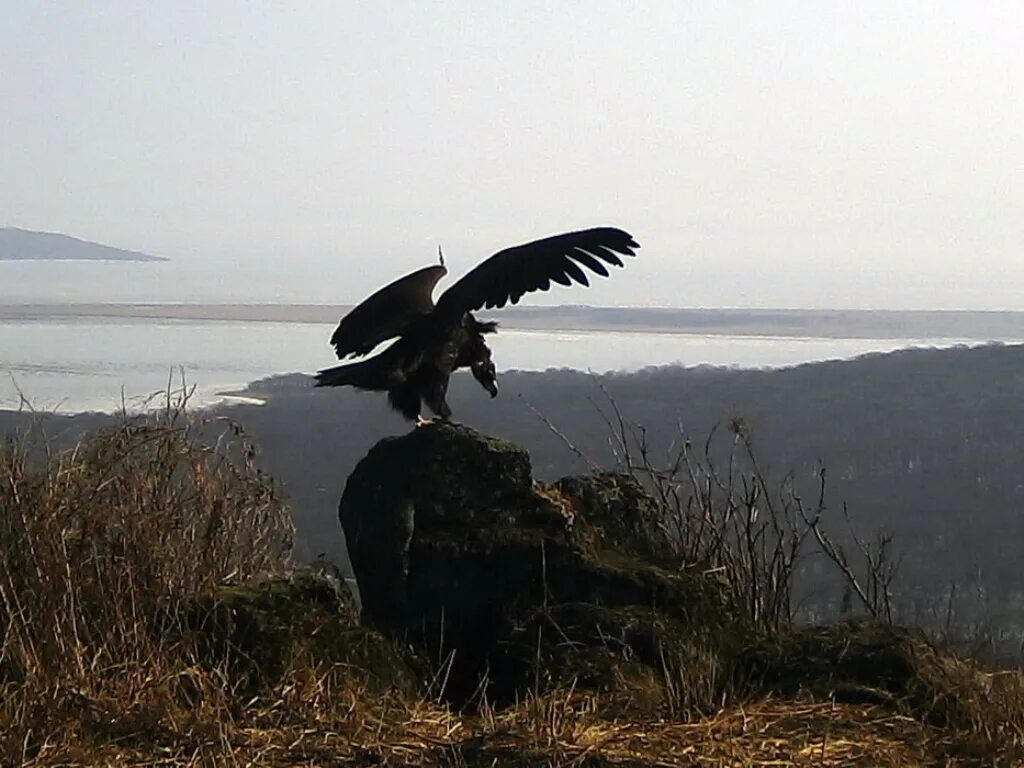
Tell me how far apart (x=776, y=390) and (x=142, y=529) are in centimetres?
1378

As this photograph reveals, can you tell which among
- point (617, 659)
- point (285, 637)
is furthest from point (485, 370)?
point (285, 637)

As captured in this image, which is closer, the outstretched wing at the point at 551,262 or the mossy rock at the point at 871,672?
the mossy rock at the point at 871,672

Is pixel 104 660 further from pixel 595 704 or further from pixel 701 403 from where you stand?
pixel 701 403

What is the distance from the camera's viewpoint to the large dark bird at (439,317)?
5949 mm

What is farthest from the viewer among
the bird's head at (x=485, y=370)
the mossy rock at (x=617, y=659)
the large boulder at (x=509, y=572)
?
the bird's head at (x=485, y=370)

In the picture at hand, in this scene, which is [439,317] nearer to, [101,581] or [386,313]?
[386,313]

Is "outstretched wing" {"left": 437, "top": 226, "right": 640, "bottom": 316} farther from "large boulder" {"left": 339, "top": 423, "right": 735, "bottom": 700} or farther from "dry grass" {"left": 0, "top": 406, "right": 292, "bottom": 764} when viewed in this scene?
"dry grass" {"left": 0, "top": 406, "right": 292, "bottom": 764}

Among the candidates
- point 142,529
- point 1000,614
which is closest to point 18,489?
point 142,529

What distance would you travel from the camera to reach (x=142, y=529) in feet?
16.4

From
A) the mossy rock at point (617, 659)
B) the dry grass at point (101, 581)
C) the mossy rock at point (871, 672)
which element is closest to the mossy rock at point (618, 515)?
the mossy rock at point (617, 659)

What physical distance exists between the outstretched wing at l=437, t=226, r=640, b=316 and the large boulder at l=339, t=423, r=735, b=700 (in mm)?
646

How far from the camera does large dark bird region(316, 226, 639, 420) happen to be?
5949 millimetres

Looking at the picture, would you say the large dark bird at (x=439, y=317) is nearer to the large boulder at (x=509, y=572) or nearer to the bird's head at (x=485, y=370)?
the bird's head at (x=485, y=370)

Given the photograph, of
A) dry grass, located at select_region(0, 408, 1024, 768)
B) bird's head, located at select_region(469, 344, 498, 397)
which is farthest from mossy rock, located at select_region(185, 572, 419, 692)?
bird's head, located at select_region(469, 344, 498, 397)
